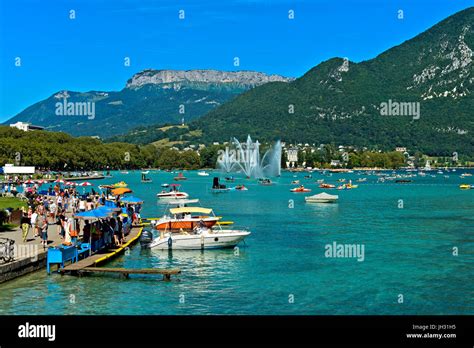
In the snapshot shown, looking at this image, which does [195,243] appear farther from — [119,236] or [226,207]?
[226,207]

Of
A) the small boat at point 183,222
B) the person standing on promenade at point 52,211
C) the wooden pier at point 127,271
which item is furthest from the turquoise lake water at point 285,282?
the person standing on promenade at point 52,211

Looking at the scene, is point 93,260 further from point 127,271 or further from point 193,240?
point 193,240

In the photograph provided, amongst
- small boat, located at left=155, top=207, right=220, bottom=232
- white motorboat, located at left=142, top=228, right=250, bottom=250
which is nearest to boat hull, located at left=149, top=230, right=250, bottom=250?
white motorboat, located at left=142, top=228, right=250, bottom=250

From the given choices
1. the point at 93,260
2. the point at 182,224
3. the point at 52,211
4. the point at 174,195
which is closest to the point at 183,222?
the point at 182,224

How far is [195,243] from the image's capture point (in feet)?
151

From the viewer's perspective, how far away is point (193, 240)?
4609 centimetres

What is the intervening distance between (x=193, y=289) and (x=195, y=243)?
43.9 ft

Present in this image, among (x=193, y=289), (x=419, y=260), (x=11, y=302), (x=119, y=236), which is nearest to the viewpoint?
(x=11, y=302)

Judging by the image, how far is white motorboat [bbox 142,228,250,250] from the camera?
45875mm

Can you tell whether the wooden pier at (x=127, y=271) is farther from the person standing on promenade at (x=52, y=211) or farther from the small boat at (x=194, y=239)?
the person standing on promenade at (x=52, y=211)

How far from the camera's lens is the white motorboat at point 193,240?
4588cm
